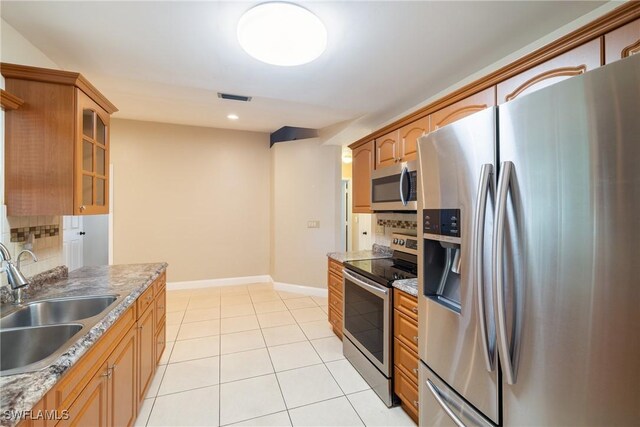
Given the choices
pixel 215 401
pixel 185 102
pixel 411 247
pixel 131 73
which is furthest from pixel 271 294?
pixel 131 73

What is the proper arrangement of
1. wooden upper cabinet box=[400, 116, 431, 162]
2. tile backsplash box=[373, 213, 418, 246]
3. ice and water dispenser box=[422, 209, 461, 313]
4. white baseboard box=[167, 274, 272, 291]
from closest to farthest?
ice and water dispenser box=[422, 209, 461, 313] < wooden upper cabinet box=[400, 116, 431, 162] < tile backsplash box=[373, 213, 418, 246] < white baseboard box=[167, 274, 272, 291]

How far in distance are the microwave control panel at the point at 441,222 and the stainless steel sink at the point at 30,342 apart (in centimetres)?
173

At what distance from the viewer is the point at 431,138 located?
4.36 ft

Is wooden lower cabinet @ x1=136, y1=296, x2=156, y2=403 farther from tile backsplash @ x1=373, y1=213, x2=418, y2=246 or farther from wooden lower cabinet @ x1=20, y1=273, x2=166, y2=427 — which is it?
tile backsplash @ x1=373, y1=213, x2=418, y2=246

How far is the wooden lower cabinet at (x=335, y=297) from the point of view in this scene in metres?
2.76

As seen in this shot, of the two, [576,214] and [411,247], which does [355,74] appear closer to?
[411,247]

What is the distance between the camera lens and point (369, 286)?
2.07m

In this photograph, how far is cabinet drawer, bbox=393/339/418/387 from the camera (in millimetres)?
1664

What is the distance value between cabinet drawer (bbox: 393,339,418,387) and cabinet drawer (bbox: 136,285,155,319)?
1.73 metres

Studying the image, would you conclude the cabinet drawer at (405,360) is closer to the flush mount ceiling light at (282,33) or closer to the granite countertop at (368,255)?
the granite countertop at (368,255)

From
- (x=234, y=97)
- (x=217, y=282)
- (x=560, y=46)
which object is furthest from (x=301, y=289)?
(x=560, y=46)

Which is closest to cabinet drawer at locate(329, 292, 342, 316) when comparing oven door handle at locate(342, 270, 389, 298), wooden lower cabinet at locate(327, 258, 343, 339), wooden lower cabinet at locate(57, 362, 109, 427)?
wooden lower cabinet at locate(327, 258, 343, 339)

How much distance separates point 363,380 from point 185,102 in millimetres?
3504

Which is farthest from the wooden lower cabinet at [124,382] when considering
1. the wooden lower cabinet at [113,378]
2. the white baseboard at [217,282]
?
the white baseboard at [217,282]
